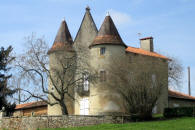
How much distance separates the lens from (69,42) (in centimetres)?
4412

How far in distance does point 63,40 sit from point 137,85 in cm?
1190

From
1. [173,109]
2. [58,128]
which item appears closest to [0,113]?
[58,128]

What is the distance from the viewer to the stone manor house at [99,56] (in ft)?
127

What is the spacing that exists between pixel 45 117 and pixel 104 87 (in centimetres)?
682

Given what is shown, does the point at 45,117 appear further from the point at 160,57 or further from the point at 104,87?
the point at 160,57

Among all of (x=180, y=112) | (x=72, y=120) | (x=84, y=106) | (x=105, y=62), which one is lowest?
(x=72, y=120)

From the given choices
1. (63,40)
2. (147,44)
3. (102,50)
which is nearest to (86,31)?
(63,40)

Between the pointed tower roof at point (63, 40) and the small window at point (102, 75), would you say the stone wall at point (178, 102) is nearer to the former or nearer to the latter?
the small window at point (102, 75)

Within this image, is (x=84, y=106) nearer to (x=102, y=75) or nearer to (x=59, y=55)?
(x=102, y=75)

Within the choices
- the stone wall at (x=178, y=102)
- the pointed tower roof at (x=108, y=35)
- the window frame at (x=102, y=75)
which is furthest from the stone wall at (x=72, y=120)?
the stone wall at (x=178, y=102)

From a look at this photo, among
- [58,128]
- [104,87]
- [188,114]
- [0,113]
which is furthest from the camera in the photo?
[0,113]

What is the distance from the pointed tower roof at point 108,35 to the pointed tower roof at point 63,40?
4.31 meters

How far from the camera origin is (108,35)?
40.0 metres

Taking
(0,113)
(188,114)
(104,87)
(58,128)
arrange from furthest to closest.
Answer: (0,113) → (104,87) → (188,114) → (58,128)
